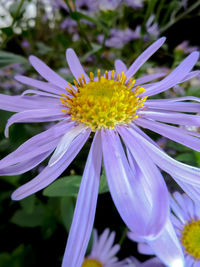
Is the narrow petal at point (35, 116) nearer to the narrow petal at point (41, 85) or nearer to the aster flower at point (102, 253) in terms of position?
the narrow petal at point (41, 85)

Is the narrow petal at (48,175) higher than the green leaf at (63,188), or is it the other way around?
the narrow petal at (48,175)

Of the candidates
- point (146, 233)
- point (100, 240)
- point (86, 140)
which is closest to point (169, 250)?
point (146, 233)

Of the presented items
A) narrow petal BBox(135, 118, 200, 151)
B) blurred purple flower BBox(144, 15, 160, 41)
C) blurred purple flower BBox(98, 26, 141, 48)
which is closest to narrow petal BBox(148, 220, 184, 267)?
narrow petal BBox(135, 118, 200, 151)

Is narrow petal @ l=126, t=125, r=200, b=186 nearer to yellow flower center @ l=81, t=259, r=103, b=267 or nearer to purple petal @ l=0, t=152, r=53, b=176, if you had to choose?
purple petal @ l=0, t=152, r=53, b=176

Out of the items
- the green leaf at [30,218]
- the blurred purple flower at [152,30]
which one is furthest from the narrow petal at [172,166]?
the blurred purple flower at [152,30]

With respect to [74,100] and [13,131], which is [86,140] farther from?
[13,131]
